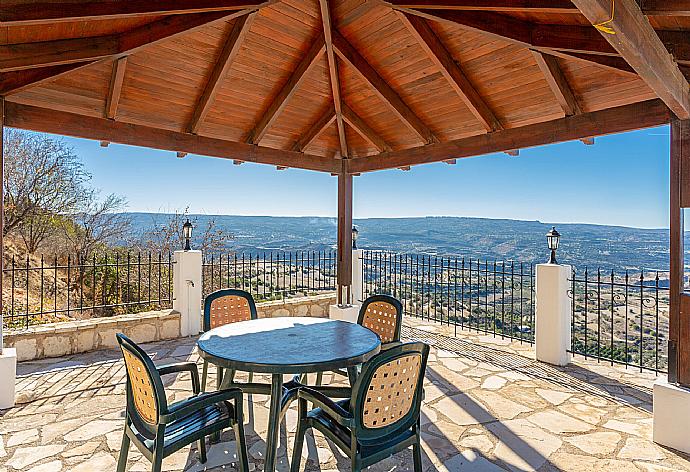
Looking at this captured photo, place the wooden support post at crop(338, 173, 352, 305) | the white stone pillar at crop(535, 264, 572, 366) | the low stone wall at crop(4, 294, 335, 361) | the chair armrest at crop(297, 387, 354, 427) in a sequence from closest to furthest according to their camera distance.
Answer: the chair armrest at crop(297, 387, 354, 427) → the low stone wall at crop(4, 294, 335, 361) → the white stone pillar at crop(535, 264, 572, 366) → the wooden support post at crop(338, 173, 352, 305)

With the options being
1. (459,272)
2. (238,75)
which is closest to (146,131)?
(238,75)

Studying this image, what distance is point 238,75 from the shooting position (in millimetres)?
4516

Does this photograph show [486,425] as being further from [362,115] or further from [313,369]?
[362,115]

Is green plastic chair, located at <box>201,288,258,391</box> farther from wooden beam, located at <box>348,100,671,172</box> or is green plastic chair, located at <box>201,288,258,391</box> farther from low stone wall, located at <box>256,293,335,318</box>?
wooden beam, located at <box>348,100,671,172</box>

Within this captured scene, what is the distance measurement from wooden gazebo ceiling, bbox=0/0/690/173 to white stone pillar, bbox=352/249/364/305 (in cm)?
242

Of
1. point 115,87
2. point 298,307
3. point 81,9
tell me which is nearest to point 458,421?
point 81,9

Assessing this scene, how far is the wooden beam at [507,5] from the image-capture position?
243 centimetres

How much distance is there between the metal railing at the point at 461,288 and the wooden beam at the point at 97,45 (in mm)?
4852

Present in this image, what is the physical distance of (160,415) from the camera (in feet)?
6.85

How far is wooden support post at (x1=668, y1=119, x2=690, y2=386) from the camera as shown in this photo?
3.13 meters

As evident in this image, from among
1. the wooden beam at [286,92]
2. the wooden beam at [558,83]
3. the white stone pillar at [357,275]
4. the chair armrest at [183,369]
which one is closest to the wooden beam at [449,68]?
the wooden beam at [558,83]

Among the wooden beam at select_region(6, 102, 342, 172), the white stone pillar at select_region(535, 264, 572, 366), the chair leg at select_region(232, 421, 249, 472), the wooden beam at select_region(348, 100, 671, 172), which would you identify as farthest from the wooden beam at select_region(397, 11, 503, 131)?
the chair leg at select_region(232, 421, 249, 472)

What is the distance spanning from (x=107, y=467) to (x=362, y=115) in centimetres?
464

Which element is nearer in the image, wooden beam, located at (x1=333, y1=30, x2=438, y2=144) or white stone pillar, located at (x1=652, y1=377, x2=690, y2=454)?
white stone pillar, located at (x1=652, y1=377, x2=690, y2=454)
